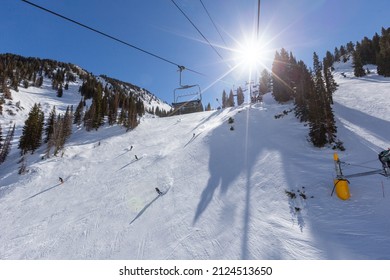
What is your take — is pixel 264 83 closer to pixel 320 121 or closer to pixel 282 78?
pixel 282 78

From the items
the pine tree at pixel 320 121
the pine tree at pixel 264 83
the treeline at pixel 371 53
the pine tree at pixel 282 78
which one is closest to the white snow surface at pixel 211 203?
the pine tree at pixel 320 121

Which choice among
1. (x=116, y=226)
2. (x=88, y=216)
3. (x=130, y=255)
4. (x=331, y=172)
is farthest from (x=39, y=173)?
(x=331, y=172)

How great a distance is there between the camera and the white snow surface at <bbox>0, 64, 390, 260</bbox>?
8.06 metres

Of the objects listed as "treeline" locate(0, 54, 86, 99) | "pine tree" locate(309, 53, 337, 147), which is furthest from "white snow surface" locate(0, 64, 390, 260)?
"treeline" locate(0, 54, 86, 99)

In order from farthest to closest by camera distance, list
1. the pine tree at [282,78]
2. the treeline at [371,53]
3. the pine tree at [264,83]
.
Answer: the pine tree at [264,83] → the treeline at [371,53] → the pine tree at [282,78]

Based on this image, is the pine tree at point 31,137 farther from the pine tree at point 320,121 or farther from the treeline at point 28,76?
the treeline at point 28,76

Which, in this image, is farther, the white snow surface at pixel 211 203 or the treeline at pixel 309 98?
the treeline at pixel 309 98

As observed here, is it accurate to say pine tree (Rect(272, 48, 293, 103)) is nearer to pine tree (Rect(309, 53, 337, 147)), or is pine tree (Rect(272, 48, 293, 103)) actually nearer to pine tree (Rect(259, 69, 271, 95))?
pine tree (Rect(309, 53, 337, 147))

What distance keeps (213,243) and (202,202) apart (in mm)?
3596

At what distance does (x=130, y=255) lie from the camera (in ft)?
27.8

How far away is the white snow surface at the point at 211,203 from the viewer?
806 centimetres

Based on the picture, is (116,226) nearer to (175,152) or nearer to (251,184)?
(251,184)

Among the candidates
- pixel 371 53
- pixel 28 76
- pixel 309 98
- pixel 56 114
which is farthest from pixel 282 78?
pixel 28 76

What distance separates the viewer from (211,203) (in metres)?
11.7
